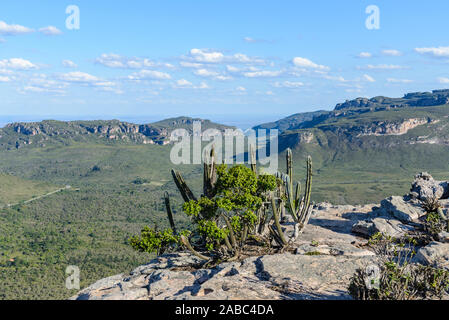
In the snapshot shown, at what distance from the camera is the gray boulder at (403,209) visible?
73.5 ft

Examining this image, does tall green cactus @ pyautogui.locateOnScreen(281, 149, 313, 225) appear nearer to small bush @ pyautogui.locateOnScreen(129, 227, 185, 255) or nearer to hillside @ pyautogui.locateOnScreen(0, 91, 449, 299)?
small bush @ pyautogui.locateOnScreen(129, 227, 185, 255)

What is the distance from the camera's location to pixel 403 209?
23156 millimetres

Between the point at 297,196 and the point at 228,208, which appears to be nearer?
the point at 228,208

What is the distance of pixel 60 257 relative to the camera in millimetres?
77000

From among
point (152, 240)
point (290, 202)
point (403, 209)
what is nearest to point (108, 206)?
point (403, 209)

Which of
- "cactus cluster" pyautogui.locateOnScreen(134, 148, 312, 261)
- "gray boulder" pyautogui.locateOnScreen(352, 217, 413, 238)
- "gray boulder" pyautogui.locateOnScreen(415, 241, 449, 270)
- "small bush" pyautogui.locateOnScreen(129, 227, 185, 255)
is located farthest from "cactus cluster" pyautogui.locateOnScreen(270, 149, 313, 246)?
"gray boulder" pyautogui.locateOnScreen(415, 241, 449, 270)

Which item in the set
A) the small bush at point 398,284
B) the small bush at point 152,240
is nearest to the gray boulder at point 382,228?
the small bush at point 398,284

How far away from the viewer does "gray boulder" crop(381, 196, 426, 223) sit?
2239cm

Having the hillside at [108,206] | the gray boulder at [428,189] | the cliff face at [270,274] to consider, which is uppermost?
the gray boulder at [428,189]

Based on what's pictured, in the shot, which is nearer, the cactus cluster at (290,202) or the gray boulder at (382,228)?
the cactus cluster at (290,202)

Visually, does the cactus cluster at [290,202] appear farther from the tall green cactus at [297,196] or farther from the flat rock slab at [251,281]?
the flat rock slab at [251,281]

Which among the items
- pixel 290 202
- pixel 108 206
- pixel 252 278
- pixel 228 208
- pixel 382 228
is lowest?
pixel 108 206

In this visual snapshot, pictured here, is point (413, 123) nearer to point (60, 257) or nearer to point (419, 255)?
point (60, 257)

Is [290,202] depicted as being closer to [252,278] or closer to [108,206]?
[252,278]
